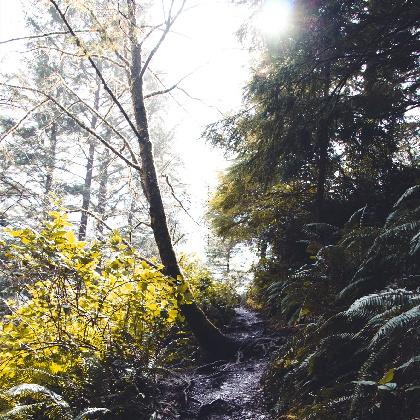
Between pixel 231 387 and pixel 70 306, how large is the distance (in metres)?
2.42

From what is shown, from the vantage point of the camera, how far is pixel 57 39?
1542 centimetres

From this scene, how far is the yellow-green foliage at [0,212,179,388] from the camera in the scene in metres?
3.38

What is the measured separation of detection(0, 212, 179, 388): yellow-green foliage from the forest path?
87 centimetres

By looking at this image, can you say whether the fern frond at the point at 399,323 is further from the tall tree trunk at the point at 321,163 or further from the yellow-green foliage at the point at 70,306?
the tall tree trunk at the point at 321,163

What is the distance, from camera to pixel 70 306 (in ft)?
→ 12.5

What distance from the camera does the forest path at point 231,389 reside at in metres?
3.93

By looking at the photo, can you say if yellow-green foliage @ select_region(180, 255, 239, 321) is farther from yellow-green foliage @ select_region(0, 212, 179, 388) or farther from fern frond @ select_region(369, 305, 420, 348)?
fern frond @ select_region(369, 305, 420, 348)

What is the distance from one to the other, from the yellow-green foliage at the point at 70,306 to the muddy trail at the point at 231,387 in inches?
32.0

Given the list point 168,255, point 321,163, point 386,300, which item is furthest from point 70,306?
point 321,163

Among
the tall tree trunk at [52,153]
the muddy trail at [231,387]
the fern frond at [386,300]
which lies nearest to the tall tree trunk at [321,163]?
the muddy trail at [231,387]

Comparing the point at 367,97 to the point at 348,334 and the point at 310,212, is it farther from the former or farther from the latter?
the point at 348,334

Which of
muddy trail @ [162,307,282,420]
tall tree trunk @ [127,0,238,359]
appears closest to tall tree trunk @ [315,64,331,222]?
muddy trail @ [162,307,282,420]

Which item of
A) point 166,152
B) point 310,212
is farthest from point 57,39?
point 310,212

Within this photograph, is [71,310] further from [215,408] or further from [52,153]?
[52,153]
